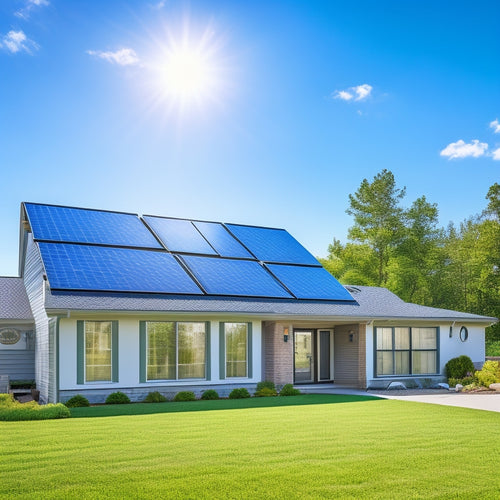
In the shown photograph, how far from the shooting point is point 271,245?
22.4 meters

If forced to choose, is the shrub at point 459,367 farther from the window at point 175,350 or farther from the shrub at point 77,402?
the shrub at point 77,402

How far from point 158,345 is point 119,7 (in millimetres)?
10400

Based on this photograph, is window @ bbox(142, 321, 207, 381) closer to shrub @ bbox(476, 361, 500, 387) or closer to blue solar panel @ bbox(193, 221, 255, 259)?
blue solar panel @ bbox(193, 221, 255, 259)

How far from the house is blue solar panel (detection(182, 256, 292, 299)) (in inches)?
2.2

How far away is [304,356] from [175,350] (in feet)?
19.0

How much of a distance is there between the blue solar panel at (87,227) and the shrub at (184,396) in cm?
514

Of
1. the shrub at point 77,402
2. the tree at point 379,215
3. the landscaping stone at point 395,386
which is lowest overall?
the landscaping stone at point 395,386

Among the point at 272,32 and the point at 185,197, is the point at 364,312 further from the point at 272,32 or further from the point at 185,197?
the point at 185,197

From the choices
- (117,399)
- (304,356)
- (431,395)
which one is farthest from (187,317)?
(431,395)

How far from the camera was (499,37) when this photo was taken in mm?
20094

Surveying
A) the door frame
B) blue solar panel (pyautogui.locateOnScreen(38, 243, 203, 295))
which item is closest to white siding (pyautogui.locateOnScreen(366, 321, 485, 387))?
the door frame

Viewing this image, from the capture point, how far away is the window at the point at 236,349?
16797 millimetres

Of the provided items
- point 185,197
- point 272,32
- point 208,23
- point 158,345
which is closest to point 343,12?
point 272,32

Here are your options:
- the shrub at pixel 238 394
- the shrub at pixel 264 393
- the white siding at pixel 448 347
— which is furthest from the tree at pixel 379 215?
the shrub at pixel 238 394
